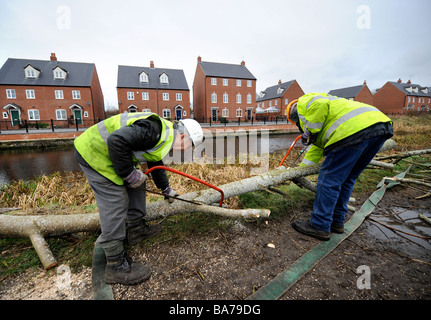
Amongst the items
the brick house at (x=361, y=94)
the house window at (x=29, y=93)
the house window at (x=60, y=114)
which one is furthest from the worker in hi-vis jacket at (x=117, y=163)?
the brick house at (x=361, y=94)

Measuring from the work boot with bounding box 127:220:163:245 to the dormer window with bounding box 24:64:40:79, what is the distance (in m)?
35.9

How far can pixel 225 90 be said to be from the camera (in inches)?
1347

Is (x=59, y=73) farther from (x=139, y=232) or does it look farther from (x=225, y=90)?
(x=139, y=232)

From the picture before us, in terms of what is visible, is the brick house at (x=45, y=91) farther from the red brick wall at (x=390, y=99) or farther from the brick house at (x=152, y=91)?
the red brick wall at (x=390, y=99)

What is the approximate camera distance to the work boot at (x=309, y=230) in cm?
256

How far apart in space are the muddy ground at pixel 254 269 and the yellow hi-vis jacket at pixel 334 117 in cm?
138

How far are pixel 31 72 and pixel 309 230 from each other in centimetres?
3786

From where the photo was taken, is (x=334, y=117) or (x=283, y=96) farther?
(x=283, y=96)

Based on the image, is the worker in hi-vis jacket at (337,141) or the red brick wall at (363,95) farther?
the red brick wall at (363,95)

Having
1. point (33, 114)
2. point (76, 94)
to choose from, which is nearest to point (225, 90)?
point (76, 94)

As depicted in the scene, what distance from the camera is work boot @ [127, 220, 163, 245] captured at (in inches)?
100

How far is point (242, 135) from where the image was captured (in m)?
20.6
